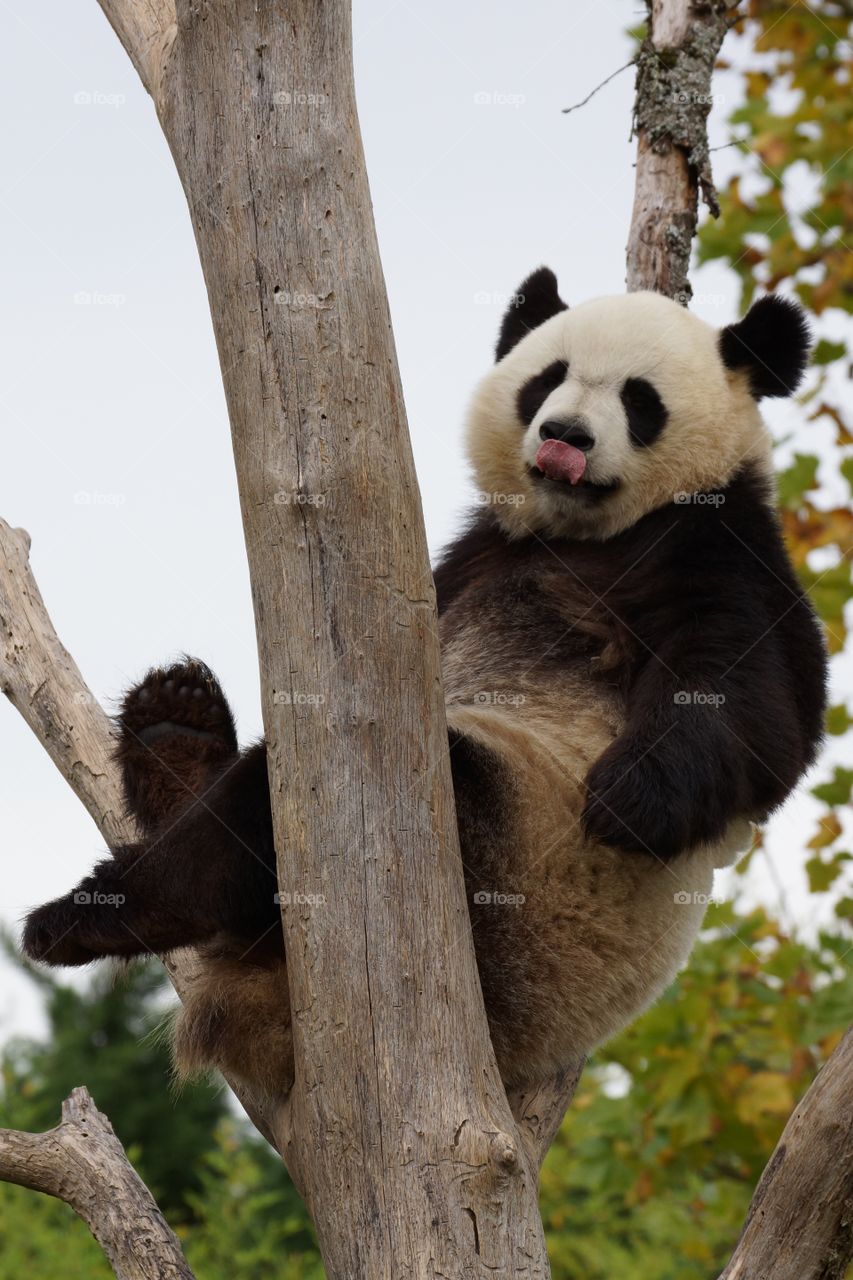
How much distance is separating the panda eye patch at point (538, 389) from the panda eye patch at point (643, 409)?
0.25 m

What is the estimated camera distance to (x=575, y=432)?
485cm

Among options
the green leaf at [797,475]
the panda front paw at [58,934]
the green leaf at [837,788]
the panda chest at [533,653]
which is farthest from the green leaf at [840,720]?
the panda front paw at [58,934]

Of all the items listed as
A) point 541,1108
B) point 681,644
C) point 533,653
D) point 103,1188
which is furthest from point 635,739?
point 103,1188

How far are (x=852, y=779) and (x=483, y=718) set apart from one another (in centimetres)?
390

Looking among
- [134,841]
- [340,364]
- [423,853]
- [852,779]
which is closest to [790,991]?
[852,779]

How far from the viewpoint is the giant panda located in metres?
4.12

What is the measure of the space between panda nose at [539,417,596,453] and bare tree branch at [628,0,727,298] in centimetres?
132

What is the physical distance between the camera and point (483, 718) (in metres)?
4.51

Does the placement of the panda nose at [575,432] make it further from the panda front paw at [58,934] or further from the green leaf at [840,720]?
the green leaf at [840,720]

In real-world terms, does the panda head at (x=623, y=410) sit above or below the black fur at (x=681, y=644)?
above

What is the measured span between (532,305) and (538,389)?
0.65 meters

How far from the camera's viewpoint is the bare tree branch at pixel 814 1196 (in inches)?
134

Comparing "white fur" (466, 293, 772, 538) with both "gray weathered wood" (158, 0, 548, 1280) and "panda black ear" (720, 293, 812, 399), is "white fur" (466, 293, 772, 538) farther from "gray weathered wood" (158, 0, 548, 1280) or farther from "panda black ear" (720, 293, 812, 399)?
"gray weathered wood" (158, 0, 548, 1280)

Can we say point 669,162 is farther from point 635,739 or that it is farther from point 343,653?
point 343,653
